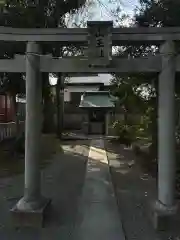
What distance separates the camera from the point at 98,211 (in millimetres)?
8578

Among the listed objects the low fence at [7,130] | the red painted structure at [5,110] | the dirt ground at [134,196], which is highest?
the red painted structure at [5,110]

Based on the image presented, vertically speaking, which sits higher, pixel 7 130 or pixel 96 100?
pixel 96 100

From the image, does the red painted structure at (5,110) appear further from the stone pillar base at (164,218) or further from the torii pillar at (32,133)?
the stone pillar base at (164,218)

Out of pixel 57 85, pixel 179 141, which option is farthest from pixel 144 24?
pixel 57 85

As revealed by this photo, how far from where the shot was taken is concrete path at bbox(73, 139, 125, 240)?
708 cm

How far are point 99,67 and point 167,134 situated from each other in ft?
5.49

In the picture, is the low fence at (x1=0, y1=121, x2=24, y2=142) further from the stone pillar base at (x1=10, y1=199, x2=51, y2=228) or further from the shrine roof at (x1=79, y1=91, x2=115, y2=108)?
the stone pillar base at (x1=10, y1=199, x2=51, y2=228)

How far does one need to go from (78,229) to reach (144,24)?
22.9ft

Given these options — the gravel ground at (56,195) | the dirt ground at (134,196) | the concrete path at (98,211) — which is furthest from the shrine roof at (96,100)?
the concrete path at (98,211)

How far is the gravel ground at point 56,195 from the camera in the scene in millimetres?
7121

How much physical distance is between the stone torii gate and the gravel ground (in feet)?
1.14

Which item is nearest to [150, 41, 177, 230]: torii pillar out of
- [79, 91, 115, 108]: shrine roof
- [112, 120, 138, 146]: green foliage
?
[112, 120, 138, 146]: green foliage

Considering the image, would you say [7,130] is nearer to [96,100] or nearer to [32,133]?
[96,100]

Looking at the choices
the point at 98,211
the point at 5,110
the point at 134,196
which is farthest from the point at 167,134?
the point at 5,110
